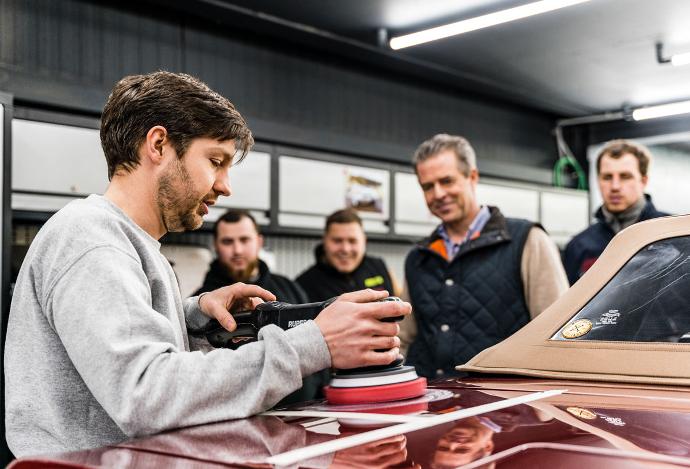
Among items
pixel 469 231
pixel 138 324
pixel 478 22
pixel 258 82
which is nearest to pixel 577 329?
pixel 138 324

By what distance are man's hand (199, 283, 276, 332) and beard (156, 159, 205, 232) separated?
15cm

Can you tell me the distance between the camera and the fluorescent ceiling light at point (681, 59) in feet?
18.3

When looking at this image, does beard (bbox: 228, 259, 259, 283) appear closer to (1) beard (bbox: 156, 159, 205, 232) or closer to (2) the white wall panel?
(2) the white wall panel

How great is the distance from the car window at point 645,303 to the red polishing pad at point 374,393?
1.06 feet

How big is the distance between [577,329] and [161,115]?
754 millimetres

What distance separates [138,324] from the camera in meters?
1.01

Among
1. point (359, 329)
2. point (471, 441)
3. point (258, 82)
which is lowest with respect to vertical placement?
point (471, 441)

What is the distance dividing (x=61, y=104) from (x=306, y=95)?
1974mm

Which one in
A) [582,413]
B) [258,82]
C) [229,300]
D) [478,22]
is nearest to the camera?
[582,413]

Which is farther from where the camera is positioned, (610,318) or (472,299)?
(472,299)

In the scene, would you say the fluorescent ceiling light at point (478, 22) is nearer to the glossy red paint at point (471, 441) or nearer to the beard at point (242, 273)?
the beard at point (242, 273)

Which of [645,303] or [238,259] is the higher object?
[238,259]

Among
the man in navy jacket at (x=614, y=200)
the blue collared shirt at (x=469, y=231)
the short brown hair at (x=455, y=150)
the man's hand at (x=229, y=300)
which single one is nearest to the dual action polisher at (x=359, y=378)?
the man's hand at (x=229, y=300)

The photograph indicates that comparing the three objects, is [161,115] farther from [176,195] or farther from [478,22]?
[478,22]
